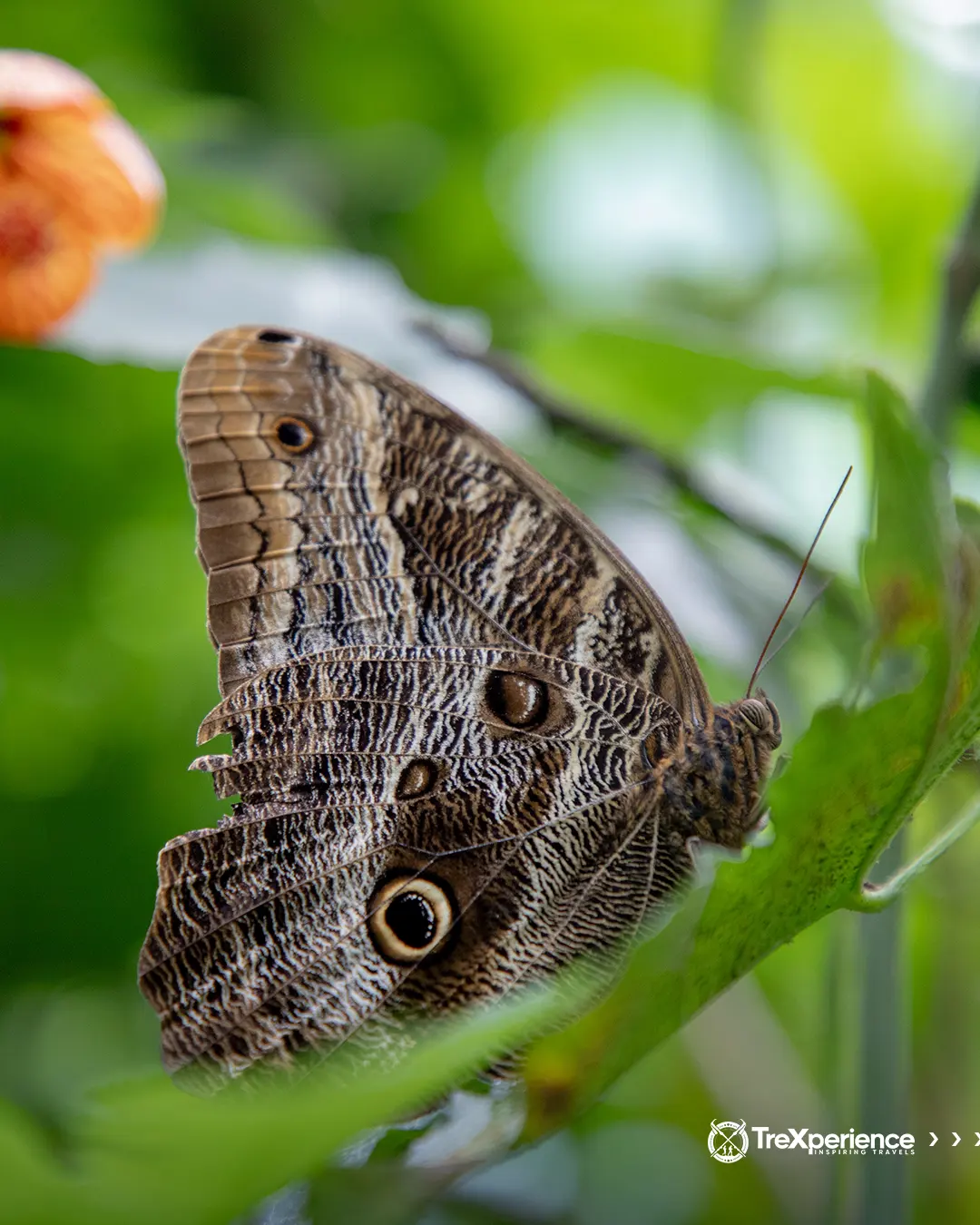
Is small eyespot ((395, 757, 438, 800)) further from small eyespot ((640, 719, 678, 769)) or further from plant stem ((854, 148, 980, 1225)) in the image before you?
plant stem ((854, 148, 980, 1225))

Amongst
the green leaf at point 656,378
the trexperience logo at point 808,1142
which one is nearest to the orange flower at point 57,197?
the green leaf at point 656,378

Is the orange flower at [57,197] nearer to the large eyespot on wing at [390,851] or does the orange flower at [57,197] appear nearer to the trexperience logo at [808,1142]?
the large eyespot on wing at [390,851]

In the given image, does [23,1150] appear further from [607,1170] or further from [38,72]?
[607,1170]

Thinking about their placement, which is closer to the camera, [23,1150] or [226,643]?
[23,1150]

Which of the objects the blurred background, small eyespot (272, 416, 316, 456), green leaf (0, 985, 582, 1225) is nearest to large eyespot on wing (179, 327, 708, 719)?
small eyespot (272, 416, 316, 456)

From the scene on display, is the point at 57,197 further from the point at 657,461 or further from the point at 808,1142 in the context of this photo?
the point at 808,1142

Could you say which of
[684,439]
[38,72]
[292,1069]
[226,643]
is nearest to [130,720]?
→ [226,643]

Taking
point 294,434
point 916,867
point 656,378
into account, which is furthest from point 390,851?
point 656,378
